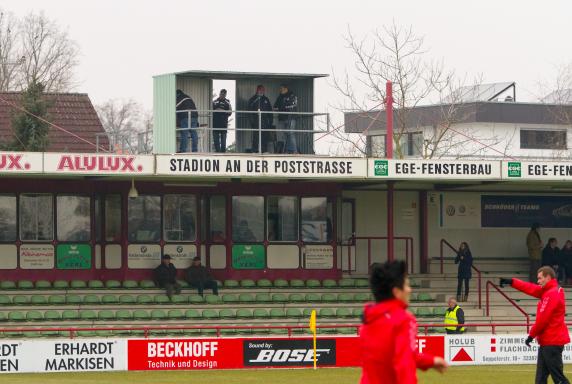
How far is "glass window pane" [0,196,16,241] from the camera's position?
102ft

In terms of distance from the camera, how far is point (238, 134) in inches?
1255

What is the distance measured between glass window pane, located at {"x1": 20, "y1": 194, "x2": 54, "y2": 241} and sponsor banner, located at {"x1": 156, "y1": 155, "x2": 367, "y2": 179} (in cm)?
406

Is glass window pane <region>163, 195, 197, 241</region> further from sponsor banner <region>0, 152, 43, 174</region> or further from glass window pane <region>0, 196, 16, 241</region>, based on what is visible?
sponsor banner <region>0, 152, 43, 174</region>

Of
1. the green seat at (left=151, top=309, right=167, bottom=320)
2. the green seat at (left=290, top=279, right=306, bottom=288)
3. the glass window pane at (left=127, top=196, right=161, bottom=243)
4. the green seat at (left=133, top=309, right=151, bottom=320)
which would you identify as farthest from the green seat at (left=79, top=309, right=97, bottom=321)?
the green seat at (left=290, top=279, right=306, bottom=288)

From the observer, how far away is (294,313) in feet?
98.8

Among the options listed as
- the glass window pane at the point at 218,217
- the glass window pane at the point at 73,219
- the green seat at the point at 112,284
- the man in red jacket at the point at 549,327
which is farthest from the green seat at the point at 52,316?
the man in red jacket at the point at 549,327

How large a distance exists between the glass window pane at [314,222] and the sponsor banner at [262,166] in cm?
345

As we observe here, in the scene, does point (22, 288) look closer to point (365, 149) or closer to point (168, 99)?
point (168, 99)

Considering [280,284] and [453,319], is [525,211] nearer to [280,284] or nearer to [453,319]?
[280,284]

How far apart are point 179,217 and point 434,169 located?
6.42m

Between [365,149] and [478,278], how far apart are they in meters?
16.9

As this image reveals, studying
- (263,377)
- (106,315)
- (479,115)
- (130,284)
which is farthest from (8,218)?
(479,115)

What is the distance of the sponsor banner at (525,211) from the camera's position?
35.9 meters

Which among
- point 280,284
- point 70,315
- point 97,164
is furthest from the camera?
point 280,284
